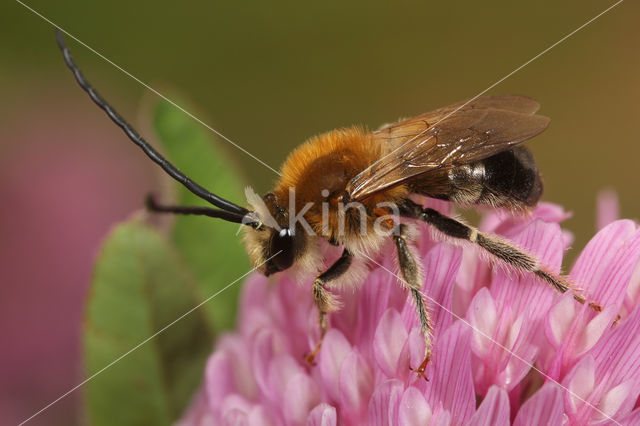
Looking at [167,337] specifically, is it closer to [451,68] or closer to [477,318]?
[477,318]

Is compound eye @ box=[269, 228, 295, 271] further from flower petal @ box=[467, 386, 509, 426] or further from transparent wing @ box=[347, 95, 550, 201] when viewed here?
flower petal @ box=[467, 386, 509, 426]

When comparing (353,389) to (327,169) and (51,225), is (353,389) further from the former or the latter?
(51,225)

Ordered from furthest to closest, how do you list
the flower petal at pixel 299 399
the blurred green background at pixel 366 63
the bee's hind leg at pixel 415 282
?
1. the blurred green background at pixel 366 63
2. the flower petal at pixel 299 399
3. the bee's hind leg at pixel 415 282

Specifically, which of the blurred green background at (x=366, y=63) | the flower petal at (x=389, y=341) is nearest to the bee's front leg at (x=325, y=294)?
the flower petal at (x=389, y=341)

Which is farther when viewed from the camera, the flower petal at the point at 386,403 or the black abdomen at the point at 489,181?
the black abdomen at the point at 489,181

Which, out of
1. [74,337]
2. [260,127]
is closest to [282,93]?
[260,127]

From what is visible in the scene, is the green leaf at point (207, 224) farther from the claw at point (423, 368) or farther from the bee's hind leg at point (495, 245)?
the claw at point (423, 368)
